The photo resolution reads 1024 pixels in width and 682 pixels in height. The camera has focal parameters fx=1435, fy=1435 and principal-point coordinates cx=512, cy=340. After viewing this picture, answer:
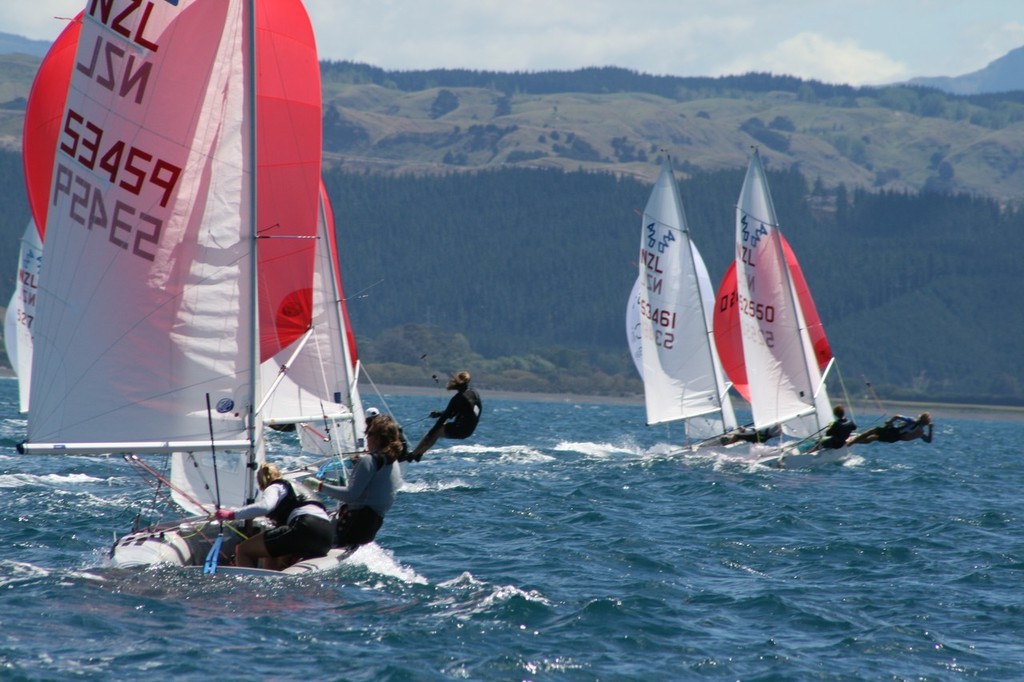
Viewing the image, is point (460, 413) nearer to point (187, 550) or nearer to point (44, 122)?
point (187, 550)

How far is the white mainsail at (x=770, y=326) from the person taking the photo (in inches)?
1318

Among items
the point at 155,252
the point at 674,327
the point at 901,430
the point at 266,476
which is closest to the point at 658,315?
the point at 674,327

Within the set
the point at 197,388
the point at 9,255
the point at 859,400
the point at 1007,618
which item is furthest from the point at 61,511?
the point at 9,255

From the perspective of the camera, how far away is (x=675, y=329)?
3572 centimetres

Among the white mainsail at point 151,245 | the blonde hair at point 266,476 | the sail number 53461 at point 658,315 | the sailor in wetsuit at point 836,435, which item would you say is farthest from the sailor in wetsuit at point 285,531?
the sail number 53461 at point 658,315

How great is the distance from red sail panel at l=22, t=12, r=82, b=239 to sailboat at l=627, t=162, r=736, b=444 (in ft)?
67.0

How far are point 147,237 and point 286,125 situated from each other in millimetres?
2253

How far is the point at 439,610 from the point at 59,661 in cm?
350

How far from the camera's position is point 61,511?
19.3 metres

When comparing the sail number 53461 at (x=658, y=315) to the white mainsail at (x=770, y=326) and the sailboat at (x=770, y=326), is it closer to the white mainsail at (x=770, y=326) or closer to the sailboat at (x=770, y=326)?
the sailboat at (x=770, y=326)

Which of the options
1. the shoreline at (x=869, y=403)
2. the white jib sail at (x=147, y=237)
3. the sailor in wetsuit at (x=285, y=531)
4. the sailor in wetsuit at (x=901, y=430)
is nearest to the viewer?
the white jib sail at (x=147, y=237)

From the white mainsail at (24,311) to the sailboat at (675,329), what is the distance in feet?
47.9

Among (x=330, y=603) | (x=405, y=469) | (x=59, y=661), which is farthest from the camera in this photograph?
(x=405, y=469)

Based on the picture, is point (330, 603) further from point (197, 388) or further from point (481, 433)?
point (481, 433)
